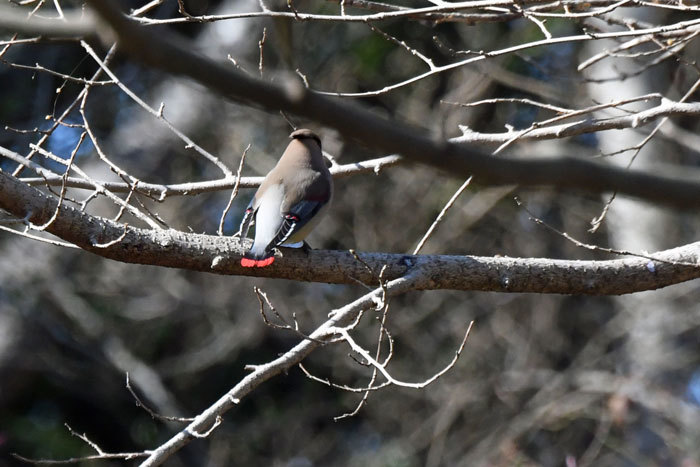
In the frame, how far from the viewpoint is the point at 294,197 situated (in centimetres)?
446

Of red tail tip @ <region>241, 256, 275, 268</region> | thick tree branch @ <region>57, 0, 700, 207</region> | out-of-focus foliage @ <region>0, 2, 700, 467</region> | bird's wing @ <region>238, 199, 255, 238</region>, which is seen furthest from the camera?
out-of-focus foliage @ <region>0, 2, 700, 467</region>

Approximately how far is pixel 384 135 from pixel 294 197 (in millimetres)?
3018

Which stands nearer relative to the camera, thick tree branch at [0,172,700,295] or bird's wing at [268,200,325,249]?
thick tree branch at [0,172,700,295]

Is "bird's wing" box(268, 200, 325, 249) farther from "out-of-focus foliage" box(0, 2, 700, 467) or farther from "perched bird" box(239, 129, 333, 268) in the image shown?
"out-of-focus foliage" box(0, 2, 700, 467)

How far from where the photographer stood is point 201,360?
10.6 metres

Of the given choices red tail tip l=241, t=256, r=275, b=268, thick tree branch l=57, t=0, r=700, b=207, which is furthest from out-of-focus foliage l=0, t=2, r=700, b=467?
thick tree branch l=57, t=0, r=700, b=207

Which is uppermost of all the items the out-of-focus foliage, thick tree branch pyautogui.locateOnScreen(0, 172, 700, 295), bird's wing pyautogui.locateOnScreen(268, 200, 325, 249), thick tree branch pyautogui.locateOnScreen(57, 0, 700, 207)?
thick tree branch pyautogui.locateOnScreen(57, 0, 700, 207)

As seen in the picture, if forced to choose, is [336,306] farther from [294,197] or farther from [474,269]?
[474,269]

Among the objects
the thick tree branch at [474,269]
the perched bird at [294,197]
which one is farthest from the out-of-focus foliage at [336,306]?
the thick tree branch at [474,269]

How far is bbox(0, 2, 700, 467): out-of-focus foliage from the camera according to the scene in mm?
9516

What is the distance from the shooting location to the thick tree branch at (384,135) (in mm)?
1354

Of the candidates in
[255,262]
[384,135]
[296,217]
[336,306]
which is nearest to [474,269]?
[255,262]

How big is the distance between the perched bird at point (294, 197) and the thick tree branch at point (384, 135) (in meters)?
2.41

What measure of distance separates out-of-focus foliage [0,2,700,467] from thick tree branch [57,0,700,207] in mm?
7749
